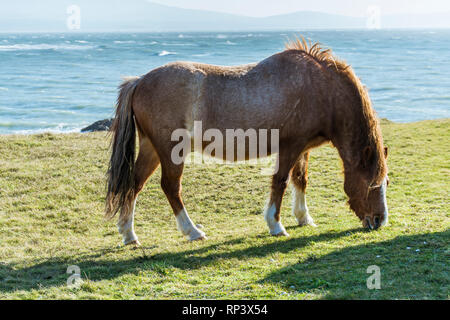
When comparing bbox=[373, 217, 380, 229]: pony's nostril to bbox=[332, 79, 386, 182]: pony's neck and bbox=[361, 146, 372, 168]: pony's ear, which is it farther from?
bbox=[361, 146, 372, 168]: pony's ear

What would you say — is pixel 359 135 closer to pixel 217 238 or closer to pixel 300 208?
pixel 300 208

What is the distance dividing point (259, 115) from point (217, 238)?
2027mm

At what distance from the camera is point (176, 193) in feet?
23.8

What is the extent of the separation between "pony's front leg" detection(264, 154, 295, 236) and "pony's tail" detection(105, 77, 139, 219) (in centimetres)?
209

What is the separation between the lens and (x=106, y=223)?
9078 mm

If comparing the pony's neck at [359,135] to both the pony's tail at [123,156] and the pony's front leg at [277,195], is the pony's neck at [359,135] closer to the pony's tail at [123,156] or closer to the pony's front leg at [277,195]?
the pony's front leg at [277,195]

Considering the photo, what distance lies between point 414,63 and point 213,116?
7258 cm

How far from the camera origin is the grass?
5320mm

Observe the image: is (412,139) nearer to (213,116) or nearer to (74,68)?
(213,116)

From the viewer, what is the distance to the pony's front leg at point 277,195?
24.0 ft

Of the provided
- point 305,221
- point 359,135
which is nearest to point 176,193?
point 305,221

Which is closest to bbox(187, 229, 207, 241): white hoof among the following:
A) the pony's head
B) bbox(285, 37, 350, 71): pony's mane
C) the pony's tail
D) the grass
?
the grass

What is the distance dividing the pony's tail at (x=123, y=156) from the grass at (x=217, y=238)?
0.76 metres

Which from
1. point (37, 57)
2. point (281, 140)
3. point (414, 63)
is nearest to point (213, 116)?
point (281, 140)
